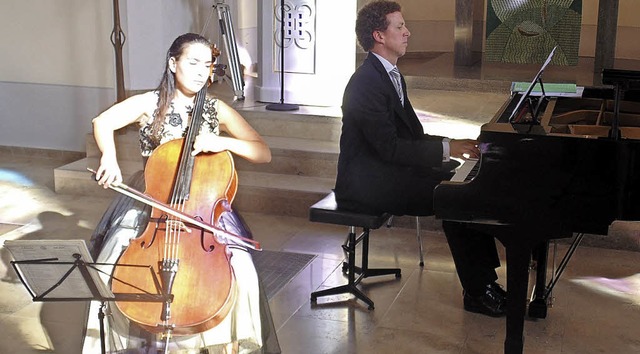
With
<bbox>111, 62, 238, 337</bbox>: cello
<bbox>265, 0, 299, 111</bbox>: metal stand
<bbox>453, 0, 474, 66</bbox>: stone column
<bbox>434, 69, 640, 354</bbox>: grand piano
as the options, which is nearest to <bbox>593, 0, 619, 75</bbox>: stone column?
<bbox>453, 0, 474, 66</bbox>: stone column

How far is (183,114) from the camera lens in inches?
129

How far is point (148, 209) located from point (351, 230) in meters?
1.07

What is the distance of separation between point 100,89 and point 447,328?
12.4 ft

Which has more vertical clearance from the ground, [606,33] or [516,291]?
[606,33]

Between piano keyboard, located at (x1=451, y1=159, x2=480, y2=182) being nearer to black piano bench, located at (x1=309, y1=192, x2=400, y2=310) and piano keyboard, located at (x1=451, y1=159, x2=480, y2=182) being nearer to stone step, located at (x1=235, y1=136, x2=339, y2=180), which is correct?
black piano bench, located at (x1=309, y1=192, x2=400, y2=310)

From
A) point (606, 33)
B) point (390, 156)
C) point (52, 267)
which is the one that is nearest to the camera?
→ point (52, 267)

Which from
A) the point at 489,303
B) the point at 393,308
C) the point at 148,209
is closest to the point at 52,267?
the point at 148,209

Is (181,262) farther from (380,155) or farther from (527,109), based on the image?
(527,109)

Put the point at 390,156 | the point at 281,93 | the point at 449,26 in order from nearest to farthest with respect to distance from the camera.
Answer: the point at 390,156 < the point at 281,93 < the point at 449,26

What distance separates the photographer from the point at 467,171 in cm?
338

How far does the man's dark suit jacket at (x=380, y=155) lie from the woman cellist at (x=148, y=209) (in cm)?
59

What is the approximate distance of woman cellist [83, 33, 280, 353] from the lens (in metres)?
3.18

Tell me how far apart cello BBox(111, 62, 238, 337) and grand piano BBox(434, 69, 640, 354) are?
82 cm

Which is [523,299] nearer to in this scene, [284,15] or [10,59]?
[284,15]
